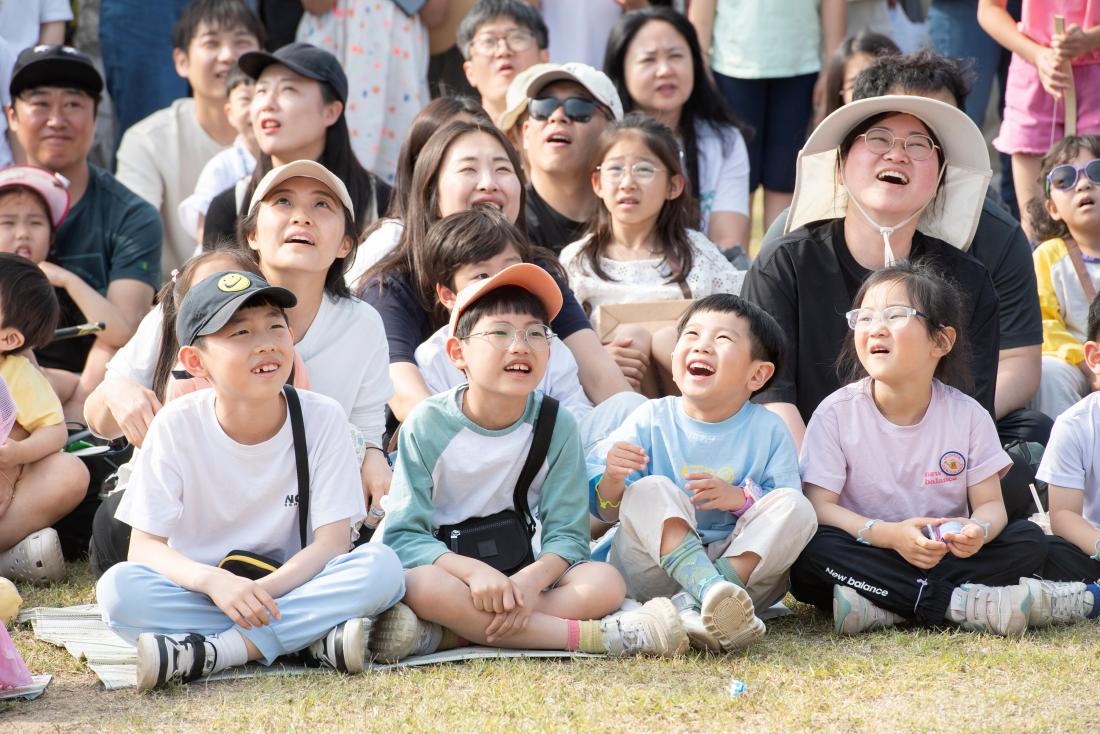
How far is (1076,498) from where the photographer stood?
3848 mm

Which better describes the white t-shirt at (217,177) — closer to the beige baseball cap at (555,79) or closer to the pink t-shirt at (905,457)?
the beige baseball cap at (555,79)

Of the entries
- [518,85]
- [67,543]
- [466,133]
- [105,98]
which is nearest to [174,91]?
[105,98]

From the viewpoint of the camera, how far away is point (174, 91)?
22.1 ft

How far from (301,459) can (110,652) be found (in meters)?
0.67

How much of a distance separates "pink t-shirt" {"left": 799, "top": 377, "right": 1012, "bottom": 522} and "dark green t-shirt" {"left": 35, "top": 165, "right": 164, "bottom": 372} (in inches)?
120

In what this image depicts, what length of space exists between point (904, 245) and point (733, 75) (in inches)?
94.5

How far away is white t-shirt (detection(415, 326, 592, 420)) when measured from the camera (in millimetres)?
4336

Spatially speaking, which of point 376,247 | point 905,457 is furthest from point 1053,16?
point 376,247

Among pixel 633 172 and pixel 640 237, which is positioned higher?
pixel 633 172

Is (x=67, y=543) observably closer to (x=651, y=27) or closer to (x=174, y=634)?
(x=174, y=634)

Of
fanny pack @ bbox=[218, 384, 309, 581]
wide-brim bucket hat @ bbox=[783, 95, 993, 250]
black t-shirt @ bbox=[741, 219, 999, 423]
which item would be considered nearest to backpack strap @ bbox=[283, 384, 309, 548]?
fanny pack @ bbox=[218, 384, 309, 581]

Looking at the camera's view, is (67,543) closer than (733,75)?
Yes

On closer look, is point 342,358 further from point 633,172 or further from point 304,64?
point 304,64

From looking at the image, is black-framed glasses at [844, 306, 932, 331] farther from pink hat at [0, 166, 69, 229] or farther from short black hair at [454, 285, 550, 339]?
pink hat at [0, 166, 69, 229]
